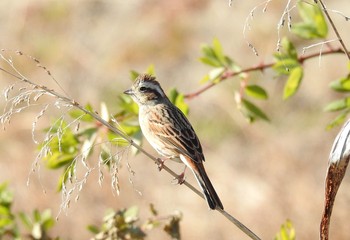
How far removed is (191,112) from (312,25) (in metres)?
6.81

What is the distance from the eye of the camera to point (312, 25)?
4.40m

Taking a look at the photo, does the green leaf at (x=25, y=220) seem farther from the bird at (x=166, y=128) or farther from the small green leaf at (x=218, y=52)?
the small green leaf at (x=218, y=52)

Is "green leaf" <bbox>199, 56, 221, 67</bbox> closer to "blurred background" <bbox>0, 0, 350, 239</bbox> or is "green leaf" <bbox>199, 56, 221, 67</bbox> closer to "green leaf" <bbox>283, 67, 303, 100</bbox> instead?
"green leaf" <bbox>283, 67, 303, 100</bbox>

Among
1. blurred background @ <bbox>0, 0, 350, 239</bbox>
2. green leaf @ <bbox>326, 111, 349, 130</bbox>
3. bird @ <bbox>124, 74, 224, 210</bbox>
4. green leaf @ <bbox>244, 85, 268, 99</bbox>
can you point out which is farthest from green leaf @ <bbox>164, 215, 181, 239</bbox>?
blurred background @ <bbox>0, 0, 350, 239</bbox>

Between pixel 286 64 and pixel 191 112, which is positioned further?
pixel 191 112

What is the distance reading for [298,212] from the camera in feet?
28.1

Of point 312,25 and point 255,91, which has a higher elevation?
point 312,25

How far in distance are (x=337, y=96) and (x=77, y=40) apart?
4778 millimetres

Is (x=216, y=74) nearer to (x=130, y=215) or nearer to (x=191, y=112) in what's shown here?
(x=130, y=215)

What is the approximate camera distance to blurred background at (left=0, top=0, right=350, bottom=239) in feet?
30.1


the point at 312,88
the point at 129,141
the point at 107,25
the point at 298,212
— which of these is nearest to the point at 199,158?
the point at 129,141

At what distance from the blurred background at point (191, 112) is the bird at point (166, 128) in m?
1.84

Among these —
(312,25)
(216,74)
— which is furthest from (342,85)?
(216,74)

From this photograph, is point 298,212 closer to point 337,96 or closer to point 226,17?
point 337,96
